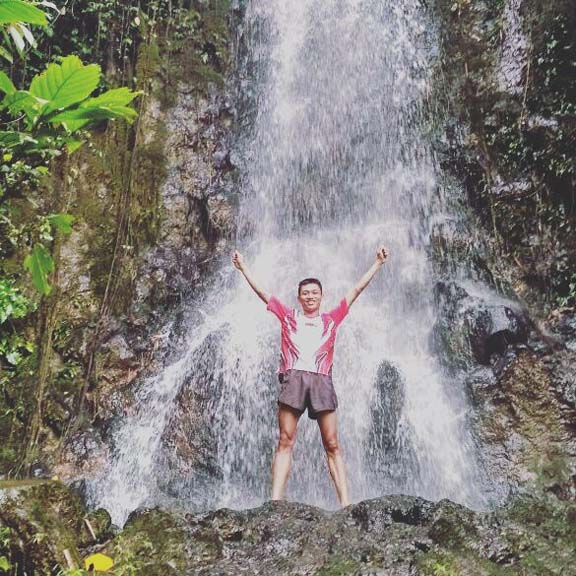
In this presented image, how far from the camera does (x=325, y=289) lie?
24.6 ft

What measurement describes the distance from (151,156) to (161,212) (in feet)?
3.02

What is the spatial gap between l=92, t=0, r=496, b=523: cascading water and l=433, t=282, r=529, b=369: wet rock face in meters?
0.21

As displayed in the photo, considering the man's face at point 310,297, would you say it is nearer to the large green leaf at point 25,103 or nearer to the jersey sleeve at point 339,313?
the jersey sleeve at point 339,313

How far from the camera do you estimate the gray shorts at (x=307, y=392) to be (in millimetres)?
3641

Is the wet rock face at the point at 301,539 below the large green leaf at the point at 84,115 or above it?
below

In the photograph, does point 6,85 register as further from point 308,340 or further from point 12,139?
point 308,340

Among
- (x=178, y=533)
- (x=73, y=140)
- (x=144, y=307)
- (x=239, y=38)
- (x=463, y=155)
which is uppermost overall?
(x=239, y=38)

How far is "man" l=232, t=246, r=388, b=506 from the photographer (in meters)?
3.65

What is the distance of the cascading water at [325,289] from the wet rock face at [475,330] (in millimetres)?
213

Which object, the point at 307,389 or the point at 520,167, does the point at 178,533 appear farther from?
the point at 520,167

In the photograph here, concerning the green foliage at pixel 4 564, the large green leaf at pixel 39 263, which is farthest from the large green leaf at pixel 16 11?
the green foliage at pixel 4 564

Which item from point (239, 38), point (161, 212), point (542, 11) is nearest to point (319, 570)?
point (161, 212)

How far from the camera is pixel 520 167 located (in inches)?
301

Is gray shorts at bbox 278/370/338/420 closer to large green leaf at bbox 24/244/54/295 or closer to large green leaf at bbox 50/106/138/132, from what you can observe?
large green leaf at bbox 24/244/54/295
